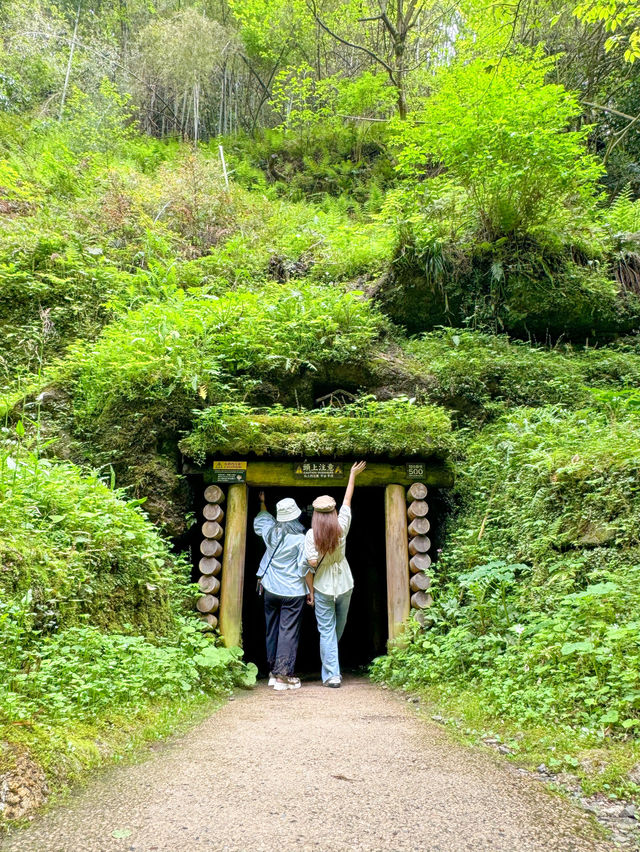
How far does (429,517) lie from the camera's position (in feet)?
25.7

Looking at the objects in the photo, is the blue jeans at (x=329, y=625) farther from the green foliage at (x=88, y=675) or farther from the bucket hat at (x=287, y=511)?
the green foliage at (x=88, y=675)

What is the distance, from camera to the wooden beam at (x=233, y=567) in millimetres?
6523

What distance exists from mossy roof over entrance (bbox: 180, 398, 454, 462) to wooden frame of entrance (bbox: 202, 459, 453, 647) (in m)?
0.23

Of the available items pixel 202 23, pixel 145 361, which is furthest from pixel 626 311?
pixel 202 23

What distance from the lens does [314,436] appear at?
684 cm

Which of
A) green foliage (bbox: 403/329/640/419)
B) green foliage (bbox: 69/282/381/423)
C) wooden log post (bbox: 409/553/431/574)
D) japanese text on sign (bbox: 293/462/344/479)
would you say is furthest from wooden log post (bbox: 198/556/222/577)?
green foliage (bbox: 403/329/640/419)

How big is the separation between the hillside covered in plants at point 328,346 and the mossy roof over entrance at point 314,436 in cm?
4

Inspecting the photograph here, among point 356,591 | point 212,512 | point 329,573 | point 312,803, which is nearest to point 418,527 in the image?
point 329,573

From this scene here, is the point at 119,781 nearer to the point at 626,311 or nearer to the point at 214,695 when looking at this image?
the point at 214,695

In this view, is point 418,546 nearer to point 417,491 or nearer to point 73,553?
point 417,491

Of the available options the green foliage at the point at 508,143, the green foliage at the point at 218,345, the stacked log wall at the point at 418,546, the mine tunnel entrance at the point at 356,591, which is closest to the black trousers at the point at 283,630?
the stacked log wall at the point at 418,546

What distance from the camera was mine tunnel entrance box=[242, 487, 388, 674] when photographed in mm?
9320

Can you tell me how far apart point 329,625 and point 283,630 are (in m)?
0.54

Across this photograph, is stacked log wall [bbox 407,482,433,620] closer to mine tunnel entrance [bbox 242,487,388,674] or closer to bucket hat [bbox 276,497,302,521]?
bucket hat [bbox 276,497,302,521]
